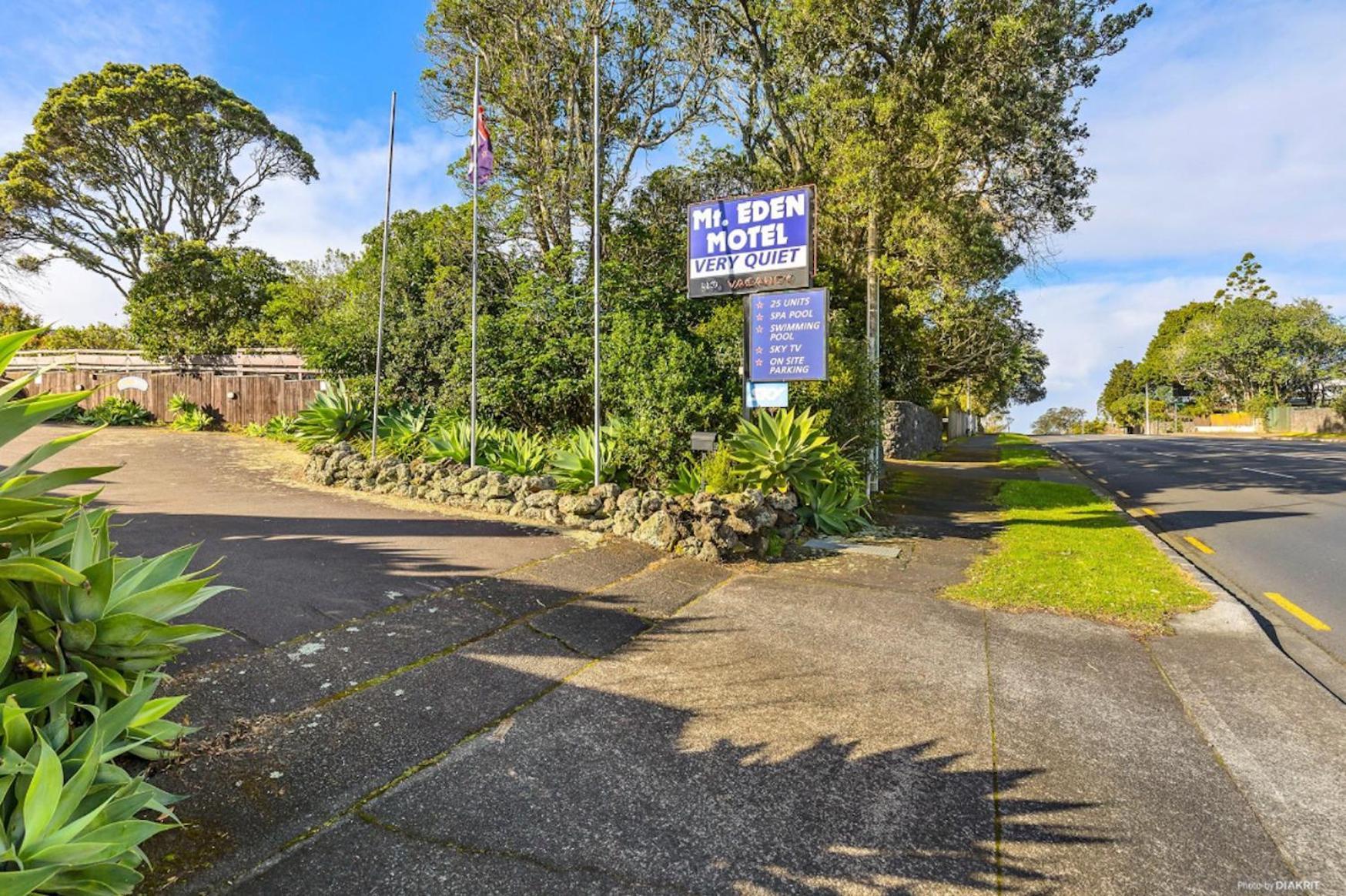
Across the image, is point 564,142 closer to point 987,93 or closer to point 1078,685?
point 987,93

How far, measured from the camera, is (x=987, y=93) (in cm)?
1294

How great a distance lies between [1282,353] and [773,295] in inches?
2709

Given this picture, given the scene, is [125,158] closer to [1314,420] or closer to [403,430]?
[403,430]

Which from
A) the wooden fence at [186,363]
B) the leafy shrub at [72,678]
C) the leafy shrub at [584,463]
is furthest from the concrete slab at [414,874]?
the wooden fence at [186,363]

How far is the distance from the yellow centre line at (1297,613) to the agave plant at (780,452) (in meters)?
4.70

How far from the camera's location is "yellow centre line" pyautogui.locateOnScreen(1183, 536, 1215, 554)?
27.7 feet

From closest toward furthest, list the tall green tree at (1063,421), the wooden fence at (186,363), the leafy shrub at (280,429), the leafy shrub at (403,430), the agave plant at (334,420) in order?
1. the leafy shrub at (403,430)
2. the agave plant at (334,420)
3. the leafy shrub at (280,429)
4. the wooden fence at (186,363)
5. the tall green tree at (1063,421)

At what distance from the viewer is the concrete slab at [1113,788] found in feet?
8.02

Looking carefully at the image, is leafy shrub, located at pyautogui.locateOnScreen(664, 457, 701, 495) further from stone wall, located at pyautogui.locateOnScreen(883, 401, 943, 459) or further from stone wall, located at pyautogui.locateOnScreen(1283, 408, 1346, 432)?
stone wall, located at pyautogui.locateOnScreen(1283, 408, 1346, 432)

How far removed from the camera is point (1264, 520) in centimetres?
1034

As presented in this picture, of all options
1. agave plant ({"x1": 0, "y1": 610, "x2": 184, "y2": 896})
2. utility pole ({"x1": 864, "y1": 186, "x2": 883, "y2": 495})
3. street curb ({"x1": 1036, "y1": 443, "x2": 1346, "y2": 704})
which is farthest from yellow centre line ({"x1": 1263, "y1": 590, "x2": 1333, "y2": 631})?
agave plant ({"x1": 0, "y1": 610, "x2": 184, "y2": 896})

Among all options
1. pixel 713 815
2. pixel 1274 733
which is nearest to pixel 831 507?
pixel 1274 733

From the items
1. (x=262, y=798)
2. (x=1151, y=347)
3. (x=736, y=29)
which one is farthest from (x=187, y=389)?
(x=1151, y=347)

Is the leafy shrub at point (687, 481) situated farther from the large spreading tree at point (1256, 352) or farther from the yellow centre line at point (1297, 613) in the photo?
the large spreading tree at point (1256, 352)
